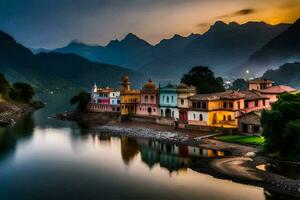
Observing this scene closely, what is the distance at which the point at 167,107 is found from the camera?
65.6 metres

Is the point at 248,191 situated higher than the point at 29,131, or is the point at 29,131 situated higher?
the point at 29,131

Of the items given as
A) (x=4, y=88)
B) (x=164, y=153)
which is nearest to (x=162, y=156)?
(x=164, y=153)

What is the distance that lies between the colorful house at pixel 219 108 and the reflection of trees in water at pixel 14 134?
24411mm

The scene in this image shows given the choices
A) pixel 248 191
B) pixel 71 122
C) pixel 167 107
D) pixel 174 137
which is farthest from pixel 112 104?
pixel 248 191

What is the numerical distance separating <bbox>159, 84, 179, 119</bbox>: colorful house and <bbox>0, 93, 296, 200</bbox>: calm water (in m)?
9.42

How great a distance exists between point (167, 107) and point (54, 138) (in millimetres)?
17690

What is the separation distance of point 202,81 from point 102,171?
4424 centimetres

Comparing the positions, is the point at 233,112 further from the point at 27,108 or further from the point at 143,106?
the point at 27,108

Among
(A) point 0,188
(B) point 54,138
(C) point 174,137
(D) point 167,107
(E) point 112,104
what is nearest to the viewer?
(A) point 0,188

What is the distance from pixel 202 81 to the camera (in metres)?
80.8

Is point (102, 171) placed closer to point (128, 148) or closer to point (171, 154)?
point (171, 154)

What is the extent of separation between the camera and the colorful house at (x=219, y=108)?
189 feet

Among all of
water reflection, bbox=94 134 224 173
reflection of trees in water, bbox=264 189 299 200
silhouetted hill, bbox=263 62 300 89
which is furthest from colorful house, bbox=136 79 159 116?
silhouetted hill, bbox=263 62 300 89

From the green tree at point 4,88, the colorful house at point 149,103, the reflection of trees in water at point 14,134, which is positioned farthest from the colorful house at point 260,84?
the green tree at point 4,88
